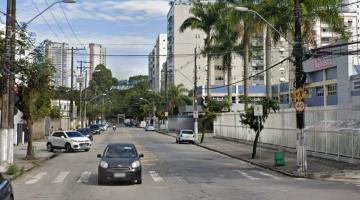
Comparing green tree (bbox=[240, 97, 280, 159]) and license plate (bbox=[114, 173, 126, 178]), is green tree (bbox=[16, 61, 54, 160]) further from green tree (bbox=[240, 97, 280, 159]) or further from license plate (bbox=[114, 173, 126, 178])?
license plate (bbox=[114, 173, 126, 178])

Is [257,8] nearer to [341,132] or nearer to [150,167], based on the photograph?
[341,132]

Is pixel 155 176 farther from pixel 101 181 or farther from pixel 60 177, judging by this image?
pixel 60 177

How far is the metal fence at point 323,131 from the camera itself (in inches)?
1134

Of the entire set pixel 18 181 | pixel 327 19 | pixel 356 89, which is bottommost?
pixel 18 181

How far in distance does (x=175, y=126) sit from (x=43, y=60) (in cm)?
7660

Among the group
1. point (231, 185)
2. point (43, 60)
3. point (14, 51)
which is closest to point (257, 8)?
point (43, 60)

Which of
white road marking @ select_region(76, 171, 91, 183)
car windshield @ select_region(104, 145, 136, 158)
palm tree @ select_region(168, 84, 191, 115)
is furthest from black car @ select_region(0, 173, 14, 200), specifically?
palm tree @ select_region(168, 84, 191, 115)

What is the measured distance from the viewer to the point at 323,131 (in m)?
32.5

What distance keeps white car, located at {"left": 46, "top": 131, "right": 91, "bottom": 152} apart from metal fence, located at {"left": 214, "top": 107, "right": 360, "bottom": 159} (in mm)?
14448

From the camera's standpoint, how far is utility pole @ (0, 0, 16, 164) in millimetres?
24766

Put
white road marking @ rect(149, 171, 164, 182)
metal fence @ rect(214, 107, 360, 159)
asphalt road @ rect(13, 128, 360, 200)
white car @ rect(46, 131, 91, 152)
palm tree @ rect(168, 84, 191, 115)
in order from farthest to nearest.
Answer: palm tree @ rect(168, 84, 191, 115), white car @ rect(46, 131, 91, 152), metal fence @ rect(214, 107, 360, 159), white road marking @ rect(149, 171, 164, 182), asphalt road @ rect(13, 128, 360, 200)

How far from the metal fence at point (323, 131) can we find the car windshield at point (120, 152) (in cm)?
1256

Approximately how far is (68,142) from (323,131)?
19.9 m

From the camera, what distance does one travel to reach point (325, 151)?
106 ft
